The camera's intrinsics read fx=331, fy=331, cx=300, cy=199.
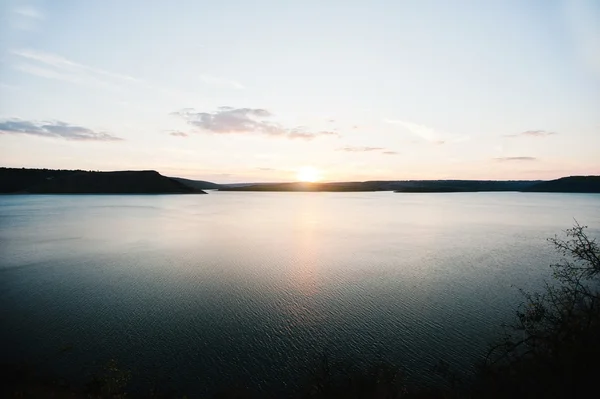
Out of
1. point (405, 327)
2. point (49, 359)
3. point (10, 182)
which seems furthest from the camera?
point (10, 182)

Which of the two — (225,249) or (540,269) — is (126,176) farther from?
(540,269)

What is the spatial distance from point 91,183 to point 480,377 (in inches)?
8276

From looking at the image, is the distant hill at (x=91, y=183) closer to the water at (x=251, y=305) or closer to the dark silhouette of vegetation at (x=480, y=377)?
the water at (x=251, y=305)

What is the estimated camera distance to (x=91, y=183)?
7180 inches

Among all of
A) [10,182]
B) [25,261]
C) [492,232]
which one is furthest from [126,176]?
[492,232]

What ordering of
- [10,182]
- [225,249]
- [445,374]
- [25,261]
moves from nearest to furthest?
[445,374] < [25,261] < [225,249] < [10,182]

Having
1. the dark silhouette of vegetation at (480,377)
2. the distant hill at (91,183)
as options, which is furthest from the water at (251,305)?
the distant hill at (91,183)

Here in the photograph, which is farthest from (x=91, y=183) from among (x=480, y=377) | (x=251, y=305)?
(x=480, y=377)

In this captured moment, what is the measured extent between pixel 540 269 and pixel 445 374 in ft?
64.2

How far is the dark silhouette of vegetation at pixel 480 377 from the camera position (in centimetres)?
860

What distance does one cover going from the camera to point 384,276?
24109 mm

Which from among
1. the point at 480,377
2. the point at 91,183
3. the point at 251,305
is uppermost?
the point at 91,183

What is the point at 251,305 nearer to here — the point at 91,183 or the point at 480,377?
the point at 480,377

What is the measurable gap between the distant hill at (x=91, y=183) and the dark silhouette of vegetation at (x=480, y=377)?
197 meters
